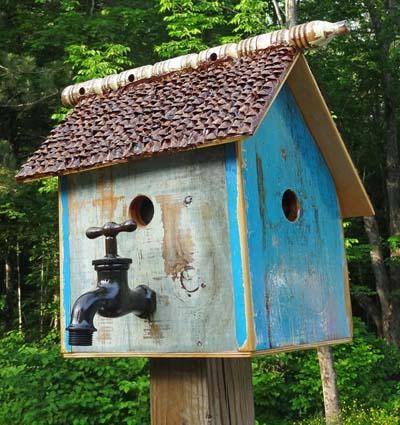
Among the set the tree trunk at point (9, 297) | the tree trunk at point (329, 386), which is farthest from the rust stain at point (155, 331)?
the tree trunk at point (9, 297)

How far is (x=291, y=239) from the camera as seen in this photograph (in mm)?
2912

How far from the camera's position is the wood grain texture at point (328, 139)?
3.10 meters

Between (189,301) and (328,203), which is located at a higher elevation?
(328,203)

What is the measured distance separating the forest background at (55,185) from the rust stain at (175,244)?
435 cm

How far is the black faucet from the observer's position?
95.1 inches

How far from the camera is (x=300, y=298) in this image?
2.88 metres

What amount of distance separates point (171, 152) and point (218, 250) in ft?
1.51

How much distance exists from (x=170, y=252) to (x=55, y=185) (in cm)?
666

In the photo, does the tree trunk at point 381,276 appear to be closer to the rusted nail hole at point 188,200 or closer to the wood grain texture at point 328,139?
the wood grain texture at point 328,139

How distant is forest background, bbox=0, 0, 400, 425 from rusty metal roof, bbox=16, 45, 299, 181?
404 cm

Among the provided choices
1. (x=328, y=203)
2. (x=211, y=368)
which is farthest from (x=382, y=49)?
(x=211, y=368)

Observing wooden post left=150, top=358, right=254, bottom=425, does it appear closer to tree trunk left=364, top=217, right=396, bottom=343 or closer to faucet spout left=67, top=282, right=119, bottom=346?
faucet spout left=67, top=282, right=119, bottom=346

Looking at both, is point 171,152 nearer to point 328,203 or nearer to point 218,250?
point 218,250

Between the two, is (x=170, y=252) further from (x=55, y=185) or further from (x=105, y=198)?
(x=55, y=185)
